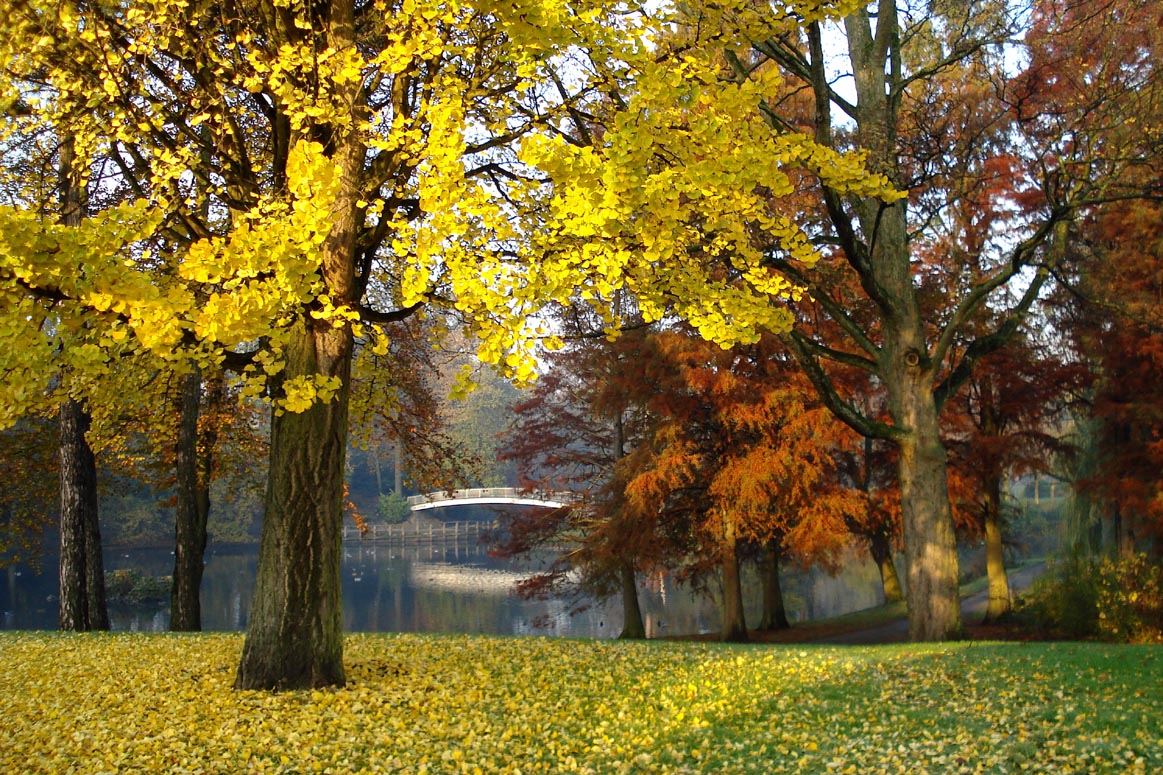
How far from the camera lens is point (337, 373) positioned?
23.1 feet

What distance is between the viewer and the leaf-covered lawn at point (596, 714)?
5051 mm

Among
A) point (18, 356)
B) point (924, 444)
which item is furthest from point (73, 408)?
point (924, 444)

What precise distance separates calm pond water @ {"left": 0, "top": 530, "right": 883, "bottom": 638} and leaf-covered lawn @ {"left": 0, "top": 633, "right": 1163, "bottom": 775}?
11575mm

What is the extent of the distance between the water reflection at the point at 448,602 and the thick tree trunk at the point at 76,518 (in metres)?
7.65

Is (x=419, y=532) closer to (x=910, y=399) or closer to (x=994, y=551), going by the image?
(x=994, y=551)

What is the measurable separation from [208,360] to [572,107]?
123 inches

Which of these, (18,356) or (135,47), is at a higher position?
(135,47)

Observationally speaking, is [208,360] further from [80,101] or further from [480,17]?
[480,17]

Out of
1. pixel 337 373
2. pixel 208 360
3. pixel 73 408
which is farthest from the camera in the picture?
pixel 73 408

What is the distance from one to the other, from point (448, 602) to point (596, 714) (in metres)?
24.3

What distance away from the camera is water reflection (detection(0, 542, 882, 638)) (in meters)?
24.2

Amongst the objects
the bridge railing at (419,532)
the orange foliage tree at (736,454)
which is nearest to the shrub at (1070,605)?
the orange foliage tree at (736,454)

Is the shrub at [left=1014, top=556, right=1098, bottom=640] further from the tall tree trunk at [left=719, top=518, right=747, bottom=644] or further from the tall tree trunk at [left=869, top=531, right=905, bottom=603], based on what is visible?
the tall tree trunk at [left=719, top=518, right=747, bottom=644]

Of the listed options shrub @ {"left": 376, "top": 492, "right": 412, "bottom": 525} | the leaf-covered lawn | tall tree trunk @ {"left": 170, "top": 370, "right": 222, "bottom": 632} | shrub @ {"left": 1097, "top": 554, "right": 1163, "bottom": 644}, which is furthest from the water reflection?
the leaf-covered lawn
